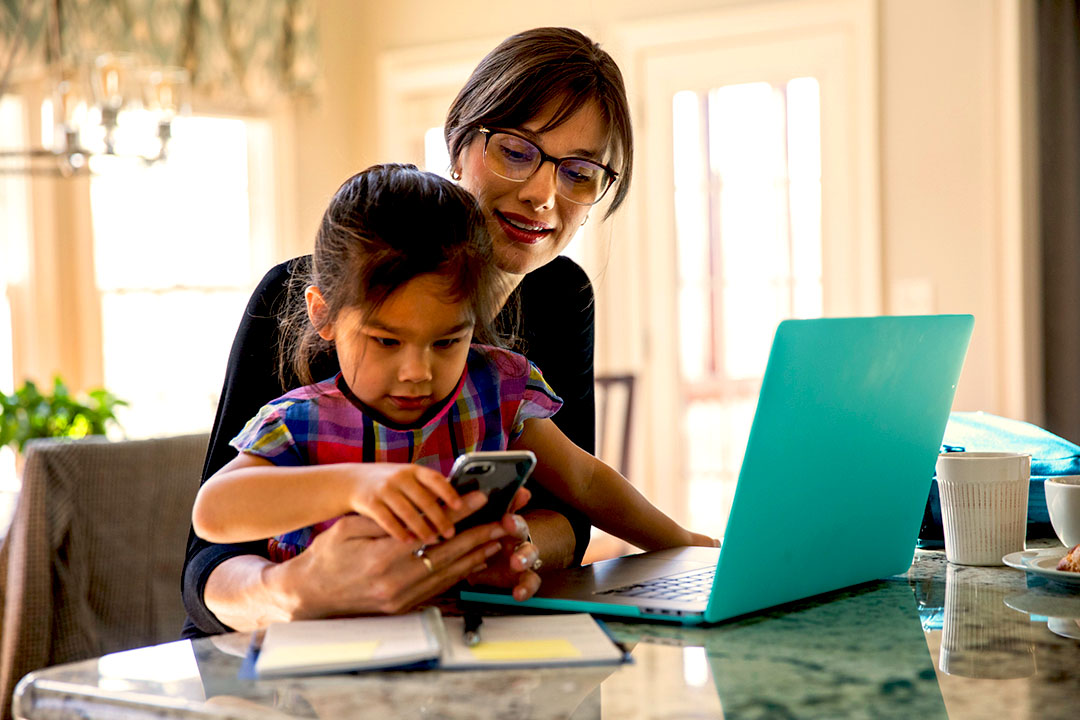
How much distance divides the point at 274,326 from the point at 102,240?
11.7 feet

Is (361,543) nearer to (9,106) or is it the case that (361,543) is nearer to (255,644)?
(255,644)

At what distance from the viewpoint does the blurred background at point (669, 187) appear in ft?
13.3

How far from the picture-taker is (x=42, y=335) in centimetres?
445

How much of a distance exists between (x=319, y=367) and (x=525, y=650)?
59 centimetres

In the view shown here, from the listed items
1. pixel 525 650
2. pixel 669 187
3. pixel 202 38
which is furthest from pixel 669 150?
pixel 525 650

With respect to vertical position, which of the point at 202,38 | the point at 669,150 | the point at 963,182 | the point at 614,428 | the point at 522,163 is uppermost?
the point at 202,38

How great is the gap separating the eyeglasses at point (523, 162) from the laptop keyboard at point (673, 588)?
23.1 inches

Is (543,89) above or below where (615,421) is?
above

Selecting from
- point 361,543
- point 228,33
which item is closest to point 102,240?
point 228,33

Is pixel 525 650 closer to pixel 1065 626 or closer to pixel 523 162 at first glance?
pixel 1065 626

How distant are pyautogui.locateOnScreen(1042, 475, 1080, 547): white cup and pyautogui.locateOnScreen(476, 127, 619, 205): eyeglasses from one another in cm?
69

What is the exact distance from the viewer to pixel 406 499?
0.93 meters

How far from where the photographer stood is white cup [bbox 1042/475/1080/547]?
1.21m

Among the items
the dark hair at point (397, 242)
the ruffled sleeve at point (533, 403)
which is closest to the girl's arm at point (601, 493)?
the ruffled sleeve at point (533, 403)
